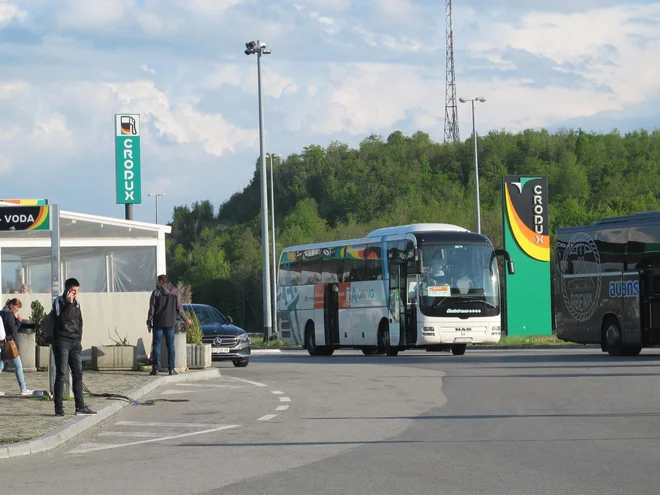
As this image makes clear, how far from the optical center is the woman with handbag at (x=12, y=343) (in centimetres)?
1795

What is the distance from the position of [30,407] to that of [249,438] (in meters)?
4.39

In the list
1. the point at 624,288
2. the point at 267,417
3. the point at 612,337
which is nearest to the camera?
the point at 267,417

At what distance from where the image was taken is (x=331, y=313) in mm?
35312

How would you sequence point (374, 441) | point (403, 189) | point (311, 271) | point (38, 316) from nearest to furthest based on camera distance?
point (374, 441) → point (38, 316) → point (311, 271) → point (403, 189)

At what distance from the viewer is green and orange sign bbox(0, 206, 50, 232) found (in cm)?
1833


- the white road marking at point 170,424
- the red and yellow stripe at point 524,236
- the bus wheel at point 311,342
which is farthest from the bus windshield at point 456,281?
the white road marking at point 170,424

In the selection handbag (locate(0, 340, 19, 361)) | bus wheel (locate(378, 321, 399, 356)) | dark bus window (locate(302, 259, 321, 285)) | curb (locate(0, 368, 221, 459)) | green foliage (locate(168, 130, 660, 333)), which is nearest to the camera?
curb (locate(0, 368, 221, 459))

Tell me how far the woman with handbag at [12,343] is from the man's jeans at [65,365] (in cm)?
322

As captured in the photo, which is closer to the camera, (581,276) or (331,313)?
(581,276)

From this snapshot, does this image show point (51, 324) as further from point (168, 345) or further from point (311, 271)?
point (311, 271)

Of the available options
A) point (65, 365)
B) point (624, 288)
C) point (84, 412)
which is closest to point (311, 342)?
point (624, 288)

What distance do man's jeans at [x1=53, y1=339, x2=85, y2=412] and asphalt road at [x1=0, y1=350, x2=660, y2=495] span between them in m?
0.55

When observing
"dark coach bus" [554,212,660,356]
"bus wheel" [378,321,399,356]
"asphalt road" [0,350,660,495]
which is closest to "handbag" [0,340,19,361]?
"asphalt road" [0,350,660,495]

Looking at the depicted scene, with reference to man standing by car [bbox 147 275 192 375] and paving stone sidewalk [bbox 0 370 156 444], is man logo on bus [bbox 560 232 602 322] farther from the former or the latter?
paving stone sidewalk [bbox 0 370 156 444]
